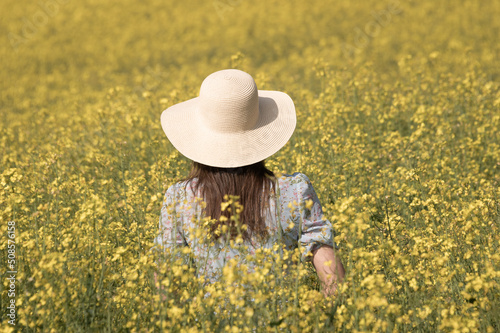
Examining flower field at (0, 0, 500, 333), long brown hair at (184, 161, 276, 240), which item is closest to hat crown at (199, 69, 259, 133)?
long brown hair at (184, 161, 276, 240)

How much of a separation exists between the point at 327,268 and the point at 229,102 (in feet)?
3.08

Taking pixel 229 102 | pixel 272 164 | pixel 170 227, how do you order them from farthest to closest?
1. pixel 272 164
2. pixel 170 227
3. pixel 229 102

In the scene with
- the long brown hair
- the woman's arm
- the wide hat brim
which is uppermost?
the wide hat brim

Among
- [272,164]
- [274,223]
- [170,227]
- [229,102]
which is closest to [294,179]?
[274,223]

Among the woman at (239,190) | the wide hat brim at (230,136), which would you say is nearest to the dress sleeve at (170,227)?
the woman at (239,190)

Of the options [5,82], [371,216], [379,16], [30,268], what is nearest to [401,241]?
[371,216]

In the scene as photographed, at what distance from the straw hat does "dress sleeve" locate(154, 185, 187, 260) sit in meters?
0.23

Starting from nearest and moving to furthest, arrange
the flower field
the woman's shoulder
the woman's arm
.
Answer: the flower field < the woman's arm < the woman's shoulder

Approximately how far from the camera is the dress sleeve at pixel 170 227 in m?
2.67

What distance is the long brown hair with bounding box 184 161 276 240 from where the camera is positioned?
2.66 m

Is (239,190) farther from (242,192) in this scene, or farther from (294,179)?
(294,179)

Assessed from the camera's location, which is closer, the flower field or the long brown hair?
the flower field

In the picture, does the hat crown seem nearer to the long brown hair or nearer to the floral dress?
the long brown hair

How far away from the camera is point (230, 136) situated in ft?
8.95
